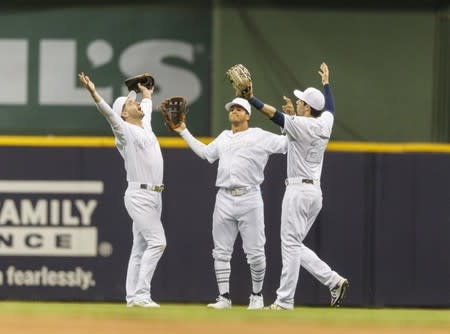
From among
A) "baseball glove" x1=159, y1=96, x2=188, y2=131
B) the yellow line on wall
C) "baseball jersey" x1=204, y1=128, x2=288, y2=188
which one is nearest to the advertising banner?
the yellow line on wall

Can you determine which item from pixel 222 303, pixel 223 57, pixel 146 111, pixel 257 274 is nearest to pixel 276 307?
pixel 257 274

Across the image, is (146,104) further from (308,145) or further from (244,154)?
(308,145)

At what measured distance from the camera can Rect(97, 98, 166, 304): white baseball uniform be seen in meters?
11.6

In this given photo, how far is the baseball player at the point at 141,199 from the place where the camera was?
38.2 feet

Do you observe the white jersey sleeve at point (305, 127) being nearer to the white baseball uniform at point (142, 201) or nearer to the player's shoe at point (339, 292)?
→ the white baseball uniform at point (142, 201)

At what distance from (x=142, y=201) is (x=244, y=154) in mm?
996

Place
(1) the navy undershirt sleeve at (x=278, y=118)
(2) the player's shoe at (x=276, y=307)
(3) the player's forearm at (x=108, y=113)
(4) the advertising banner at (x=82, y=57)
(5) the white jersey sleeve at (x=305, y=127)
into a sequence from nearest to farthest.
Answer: (3) the player's forearm at (x=108, y=113)
(1) the navy undershirt sleeve at (x=278, y=118)
(5) the white jersey sleeve at (x=305, y=127)
(2) the player's shoe at (x=276, y=307)
(4) the advertising banner at (x=82, y=57)

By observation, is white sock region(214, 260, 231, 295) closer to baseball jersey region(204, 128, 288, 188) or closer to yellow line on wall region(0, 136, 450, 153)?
baseball jersey region(204, 128, 288, 188)

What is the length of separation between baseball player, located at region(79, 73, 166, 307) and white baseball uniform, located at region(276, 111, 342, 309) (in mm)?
1115

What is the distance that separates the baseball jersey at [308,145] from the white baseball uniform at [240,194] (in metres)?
0.17

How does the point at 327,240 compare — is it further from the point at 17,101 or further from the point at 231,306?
the point at 17,101

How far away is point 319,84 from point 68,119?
3.22 m

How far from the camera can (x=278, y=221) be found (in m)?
12.5

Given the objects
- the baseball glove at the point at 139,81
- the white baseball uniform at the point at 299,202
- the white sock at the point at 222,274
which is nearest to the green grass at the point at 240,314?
the white sock at the point at 222,274
